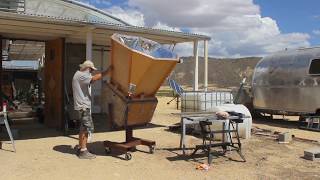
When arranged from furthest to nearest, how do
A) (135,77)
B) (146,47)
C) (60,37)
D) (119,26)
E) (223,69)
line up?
(223,69) → (60,37) → (119,26) → (146,47) → (135,77)

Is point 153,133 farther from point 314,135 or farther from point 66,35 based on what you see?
point 314,135

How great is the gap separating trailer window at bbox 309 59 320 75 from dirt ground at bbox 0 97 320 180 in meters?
3.76

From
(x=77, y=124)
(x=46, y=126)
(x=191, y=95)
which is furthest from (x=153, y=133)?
(x=46, y=126)

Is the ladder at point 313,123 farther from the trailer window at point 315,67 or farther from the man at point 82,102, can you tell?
the man at point 82,102

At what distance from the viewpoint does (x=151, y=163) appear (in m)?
8.41

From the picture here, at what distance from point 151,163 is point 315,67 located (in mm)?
8295

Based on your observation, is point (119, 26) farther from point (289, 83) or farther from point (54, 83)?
point (289, 83)

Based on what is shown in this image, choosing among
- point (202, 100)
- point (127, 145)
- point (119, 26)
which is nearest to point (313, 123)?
point (202, 100)

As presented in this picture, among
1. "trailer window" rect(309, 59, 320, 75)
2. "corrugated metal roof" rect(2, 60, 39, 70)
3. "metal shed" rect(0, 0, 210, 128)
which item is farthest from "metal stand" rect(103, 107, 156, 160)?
"corrugated metal roof" rect(2, 60, 39, 70)

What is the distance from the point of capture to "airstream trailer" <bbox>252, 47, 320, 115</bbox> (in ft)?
47.3

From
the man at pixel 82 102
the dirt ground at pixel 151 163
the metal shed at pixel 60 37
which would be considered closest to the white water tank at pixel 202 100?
the dirt ground at pixel 151 163

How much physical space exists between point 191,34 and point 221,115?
479 centimetres

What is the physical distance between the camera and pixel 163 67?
351 inches

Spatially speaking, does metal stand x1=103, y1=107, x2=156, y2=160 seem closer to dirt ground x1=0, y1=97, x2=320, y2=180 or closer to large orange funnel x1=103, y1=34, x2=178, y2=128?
dirt ground x1=0, y1=97, x2=320, y2=180
